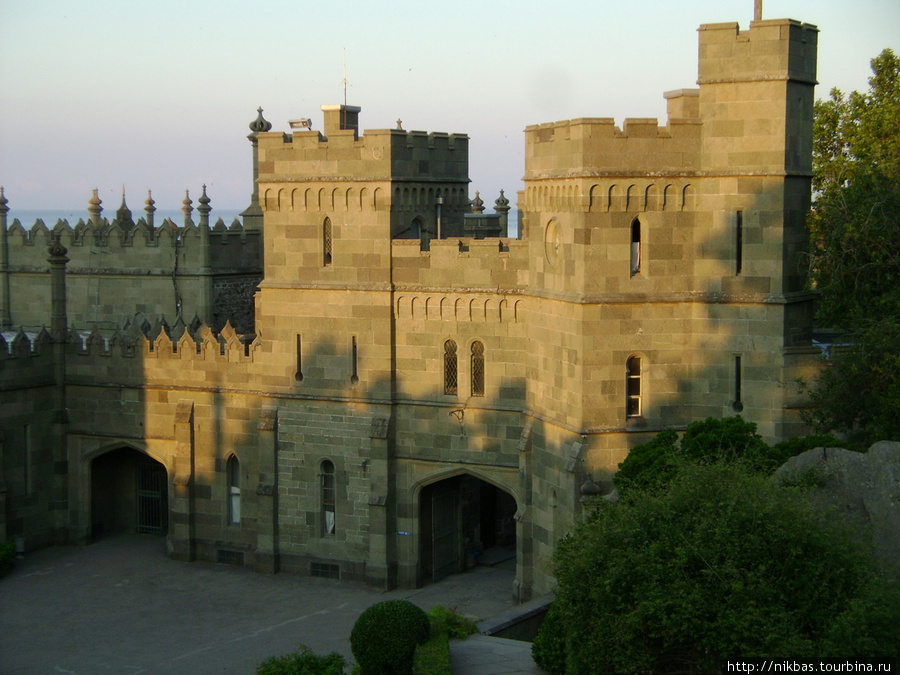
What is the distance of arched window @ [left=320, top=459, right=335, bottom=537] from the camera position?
117ft

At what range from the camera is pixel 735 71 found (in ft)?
94.4

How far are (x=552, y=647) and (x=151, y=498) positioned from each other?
710 inches

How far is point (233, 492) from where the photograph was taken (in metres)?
37.3

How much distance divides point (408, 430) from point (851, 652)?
1676cm

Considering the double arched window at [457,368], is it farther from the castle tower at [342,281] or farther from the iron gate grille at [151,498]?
the iron gate grille at [151,498]

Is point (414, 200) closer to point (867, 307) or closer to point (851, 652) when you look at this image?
point (867, 307)

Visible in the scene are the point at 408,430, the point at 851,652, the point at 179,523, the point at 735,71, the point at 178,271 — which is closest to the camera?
the point at 851,652

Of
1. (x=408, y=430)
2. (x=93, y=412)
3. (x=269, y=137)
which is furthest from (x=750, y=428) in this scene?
(x=93, y=412)

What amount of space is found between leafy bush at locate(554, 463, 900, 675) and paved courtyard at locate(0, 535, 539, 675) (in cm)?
994

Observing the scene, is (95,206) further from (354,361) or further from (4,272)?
(354,361)

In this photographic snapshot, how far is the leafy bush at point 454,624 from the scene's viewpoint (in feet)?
92.4

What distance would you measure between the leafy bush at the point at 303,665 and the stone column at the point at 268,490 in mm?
9027

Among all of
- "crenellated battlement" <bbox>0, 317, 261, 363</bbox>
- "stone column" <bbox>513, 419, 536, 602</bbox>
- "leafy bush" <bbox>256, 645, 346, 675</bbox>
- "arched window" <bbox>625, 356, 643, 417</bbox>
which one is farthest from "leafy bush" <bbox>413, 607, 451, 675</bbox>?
"crenellated battlement" <bbox>0, 317, 261, 363</bbox>

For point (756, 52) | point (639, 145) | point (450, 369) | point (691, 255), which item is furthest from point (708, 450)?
point (450, 369)
